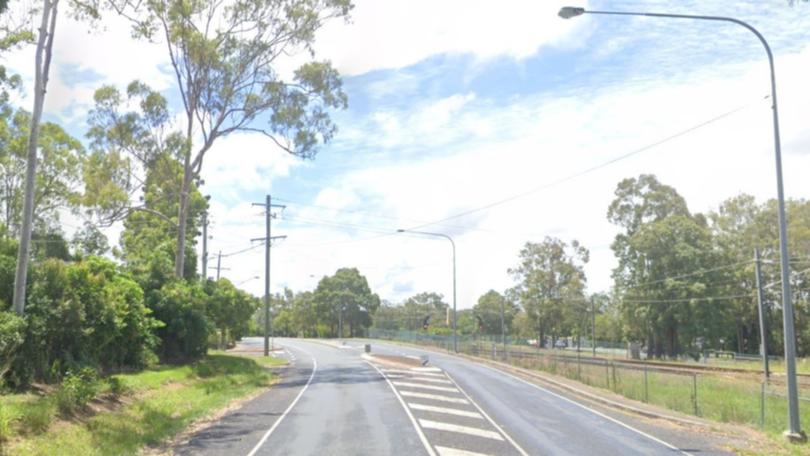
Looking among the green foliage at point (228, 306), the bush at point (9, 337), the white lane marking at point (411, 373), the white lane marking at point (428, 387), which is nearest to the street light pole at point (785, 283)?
the white lane marking at point (428, 387)

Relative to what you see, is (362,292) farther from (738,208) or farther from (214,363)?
(214,363)

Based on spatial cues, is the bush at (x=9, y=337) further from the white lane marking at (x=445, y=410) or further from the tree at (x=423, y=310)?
the tree at (x=423, y=310)

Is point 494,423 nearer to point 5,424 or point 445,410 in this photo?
point 445,410

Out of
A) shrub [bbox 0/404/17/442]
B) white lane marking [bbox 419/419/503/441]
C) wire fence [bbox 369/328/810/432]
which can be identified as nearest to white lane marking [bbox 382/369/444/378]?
wire fence [bbox 369/328/810/432]

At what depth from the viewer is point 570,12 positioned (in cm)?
1572

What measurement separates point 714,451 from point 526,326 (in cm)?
8585

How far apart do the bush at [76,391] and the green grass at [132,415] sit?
27cm

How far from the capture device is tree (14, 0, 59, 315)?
17062 millimetres

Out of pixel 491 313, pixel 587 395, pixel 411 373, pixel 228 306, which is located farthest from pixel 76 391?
pixel 491 313

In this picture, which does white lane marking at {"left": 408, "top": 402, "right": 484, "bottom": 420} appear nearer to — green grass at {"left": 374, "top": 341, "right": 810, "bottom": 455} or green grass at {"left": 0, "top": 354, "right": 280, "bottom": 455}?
green grass at {"left": 0, "top": 354, "right": 280, "bottom": 455}

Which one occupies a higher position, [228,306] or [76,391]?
[228,306]

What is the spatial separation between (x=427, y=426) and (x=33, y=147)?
1272 centimetres

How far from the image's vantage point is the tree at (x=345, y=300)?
128 metres

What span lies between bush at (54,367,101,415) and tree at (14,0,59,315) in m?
2.24
